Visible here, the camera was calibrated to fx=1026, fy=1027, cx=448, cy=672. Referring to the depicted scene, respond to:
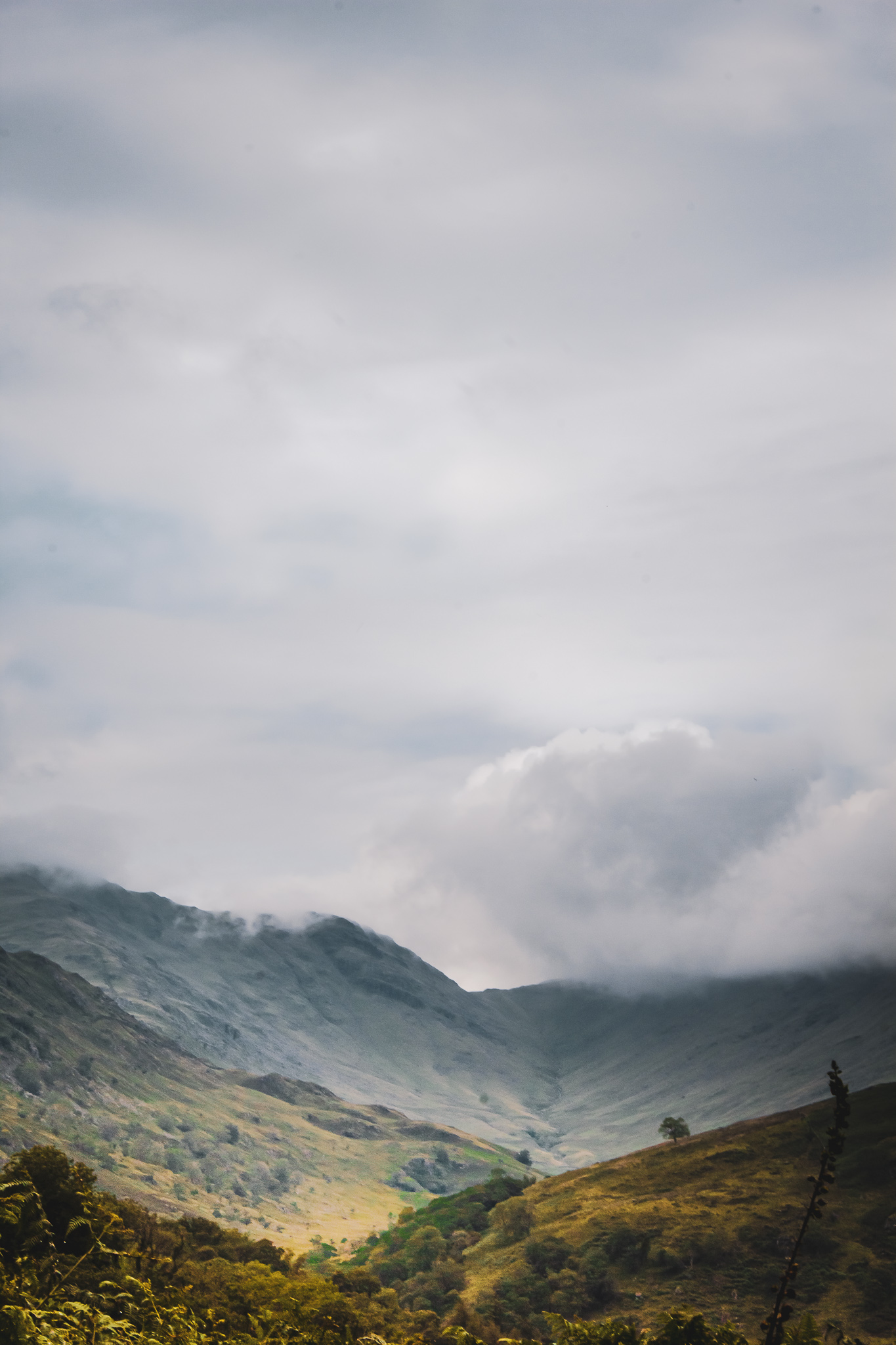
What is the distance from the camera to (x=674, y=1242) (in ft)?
408

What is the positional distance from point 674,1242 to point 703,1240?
3476 mm

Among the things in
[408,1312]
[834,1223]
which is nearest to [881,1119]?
[834,1223]

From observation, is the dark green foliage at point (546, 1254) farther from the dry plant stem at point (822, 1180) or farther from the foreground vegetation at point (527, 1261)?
the dry plant stem at point (822, 1180)

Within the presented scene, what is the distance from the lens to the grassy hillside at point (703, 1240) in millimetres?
111250

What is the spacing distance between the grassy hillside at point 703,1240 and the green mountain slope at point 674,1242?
219mm

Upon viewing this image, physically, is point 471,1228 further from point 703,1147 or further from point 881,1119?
point 881,1119

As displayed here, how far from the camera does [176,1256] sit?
214ft

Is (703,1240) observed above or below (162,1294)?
below

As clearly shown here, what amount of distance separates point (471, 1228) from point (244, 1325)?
11202cm

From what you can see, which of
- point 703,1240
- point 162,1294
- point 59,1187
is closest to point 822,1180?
point 162,1294

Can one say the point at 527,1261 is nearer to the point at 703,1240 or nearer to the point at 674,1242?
the point at 674,1242

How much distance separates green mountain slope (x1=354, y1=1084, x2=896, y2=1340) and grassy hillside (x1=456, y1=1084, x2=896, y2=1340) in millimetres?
219

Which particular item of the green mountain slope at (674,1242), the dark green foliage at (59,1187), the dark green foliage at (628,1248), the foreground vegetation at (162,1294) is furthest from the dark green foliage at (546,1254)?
the dark green foliage at (59,1187)

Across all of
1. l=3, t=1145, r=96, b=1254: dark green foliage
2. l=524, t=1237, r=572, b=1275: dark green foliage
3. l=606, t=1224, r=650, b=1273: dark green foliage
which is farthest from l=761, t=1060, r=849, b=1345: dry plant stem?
l=606, t=1224, r=650, b=1273: dark green foliage
